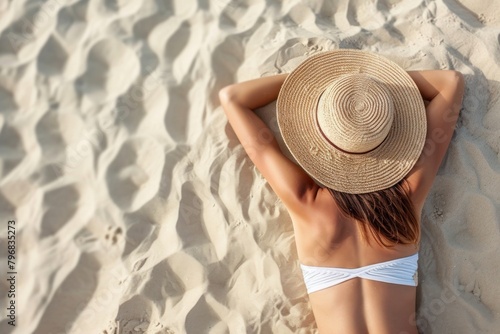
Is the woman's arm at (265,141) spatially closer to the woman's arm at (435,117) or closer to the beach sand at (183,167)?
the beach sand at (183,167)

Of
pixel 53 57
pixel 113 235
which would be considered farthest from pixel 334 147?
pixel 53 57

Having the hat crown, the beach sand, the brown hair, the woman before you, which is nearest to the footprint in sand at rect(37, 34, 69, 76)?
the beach sand

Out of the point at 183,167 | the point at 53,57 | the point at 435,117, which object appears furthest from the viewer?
the point at 53,57

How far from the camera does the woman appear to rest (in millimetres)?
1964

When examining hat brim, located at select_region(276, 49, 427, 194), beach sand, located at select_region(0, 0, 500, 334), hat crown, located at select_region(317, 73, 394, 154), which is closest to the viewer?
hat crown, located at select_region(317, 73, 394, 154)

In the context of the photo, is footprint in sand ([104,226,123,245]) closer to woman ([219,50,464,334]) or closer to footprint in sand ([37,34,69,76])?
woman ([219,50,464,334])

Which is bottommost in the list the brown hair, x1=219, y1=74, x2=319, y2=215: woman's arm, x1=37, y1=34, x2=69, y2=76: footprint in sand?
the brown hair

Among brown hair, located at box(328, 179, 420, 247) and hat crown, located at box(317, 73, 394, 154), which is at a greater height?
hat crown, located at box(317, 73, 394, 154)

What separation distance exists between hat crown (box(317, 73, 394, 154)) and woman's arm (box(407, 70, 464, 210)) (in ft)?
1.00

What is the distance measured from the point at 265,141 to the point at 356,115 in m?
0.56

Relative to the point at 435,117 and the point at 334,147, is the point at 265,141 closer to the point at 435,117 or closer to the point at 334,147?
the point at 334,147

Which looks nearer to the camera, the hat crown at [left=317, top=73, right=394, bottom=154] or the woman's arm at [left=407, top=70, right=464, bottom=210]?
the hat crown at [left=317, top=73, right=394, bottom=154]

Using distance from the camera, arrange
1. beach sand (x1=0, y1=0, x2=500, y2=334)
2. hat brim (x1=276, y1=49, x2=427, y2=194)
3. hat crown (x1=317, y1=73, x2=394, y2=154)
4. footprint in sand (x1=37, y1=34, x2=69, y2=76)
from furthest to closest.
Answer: footprint in sand (x1=37, y1=34, x2=69, y2=76) < beach sand (x1=0, y1=0, x2=500, y2=334) < hat brim (x1=276, y1=49, x2=427, y2=194) < hat crown (x1=317, y1=73, x2=394, y2=154)

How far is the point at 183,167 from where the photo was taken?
8.09 ft
